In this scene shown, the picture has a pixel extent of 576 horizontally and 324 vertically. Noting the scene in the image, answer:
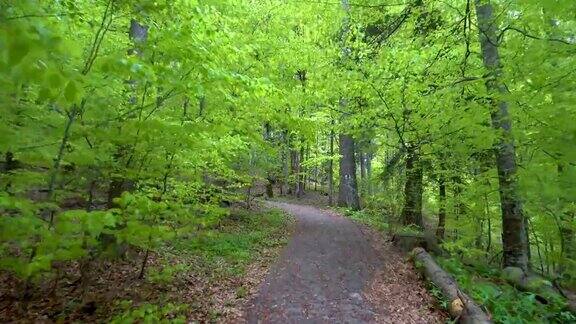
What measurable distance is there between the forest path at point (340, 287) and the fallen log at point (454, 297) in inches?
11.8

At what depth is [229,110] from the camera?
11742 millimetres

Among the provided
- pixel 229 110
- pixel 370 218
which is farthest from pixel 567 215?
pixel 229 110

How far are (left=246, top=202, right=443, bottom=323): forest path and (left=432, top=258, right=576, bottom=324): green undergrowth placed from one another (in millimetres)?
962

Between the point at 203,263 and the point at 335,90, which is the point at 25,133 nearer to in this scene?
the point at 203,263

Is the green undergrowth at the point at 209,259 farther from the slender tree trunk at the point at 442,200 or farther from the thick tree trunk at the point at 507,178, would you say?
the thick tree trunk at the point at 507,178

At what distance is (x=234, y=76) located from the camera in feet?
18.0

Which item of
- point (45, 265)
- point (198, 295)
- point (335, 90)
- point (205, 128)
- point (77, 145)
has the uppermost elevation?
point (335, 90)

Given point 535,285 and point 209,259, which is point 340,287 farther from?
point 535,285

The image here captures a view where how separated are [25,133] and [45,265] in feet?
5.43

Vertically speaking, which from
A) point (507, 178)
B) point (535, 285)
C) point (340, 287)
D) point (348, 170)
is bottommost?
point (340, 287)

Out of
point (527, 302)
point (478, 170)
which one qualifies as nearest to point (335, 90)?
point (478, 170)

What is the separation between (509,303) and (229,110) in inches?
323

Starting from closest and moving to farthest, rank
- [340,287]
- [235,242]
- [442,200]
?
[340,287] → [235,242] → [442,200]

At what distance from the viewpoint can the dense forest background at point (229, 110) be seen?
4.25m
